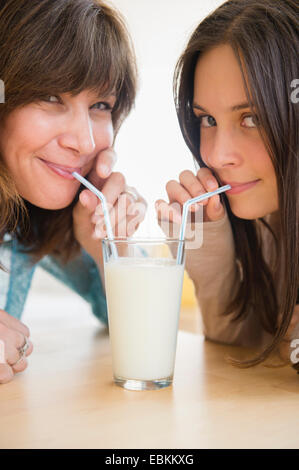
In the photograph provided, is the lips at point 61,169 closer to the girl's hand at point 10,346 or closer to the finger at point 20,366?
the girl's hand at point 10,346

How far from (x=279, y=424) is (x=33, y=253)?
102 centimetres

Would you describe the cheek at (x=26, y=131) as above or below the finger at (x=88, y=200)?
above

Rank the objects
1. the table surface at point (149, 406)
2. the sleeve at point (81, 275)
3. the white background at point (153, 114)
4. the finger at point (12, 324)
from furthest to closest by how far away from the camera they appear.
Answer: the white background at point (153, 114) < the sleeve at point (81, 275) < the finger at point (12, 324) < the table surface at point (149, 406)

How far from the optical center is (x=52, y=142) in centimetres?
119

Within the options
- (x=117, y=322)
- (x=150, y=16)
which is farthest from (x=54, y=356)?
(x=150, y=16)

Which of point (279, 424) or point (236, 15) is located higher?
point (236, 15)

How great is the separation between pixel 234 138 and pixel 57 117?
0.42 metres

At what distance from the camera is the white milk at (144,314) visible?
0.86m

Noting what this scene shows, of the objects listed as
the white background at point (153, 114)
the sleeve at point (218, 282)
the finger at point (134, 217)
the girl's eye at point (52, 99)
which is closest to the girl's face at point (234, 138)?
the sleeve at point (218, 282)

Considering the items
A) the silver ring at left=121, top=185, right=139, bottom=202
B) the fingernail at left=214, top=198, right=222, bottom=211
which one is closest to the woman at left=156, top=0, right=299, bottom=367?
the fingernail at left=214, top=198, right=222, bottom=211

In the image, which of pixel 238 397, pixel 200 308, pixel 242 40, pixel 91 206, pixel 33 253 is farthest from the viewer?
pixel 33 253

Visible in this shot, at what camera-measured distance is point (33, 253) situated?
153 cm

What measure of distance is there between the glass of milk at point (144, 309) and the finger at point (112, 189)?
382 mm
